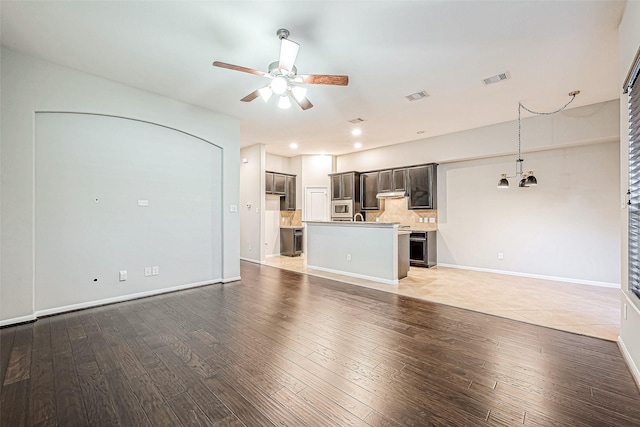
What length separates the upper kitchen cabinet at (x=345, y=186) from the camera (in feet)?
25.3

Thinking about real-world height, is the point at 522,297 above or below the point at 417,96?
below

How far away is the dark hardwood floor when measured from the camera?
1.66 metres

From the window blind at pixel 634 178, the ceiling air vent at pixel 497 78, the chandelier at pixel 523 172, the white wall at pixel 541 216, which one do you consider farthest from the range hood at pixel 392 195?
the window blind at pixel 634 178

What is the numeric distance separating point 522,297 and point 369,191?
4.33m

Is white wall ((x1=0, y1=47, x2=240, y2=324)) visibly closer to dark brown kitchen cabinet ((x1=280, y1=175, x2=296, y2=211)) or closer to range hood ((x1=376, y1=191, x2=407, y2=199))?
dark brown kitchen cabinet ((x1=280, y1=175, x2=296, y2=211))

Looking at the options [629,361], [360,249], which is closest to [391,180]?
[360,249]

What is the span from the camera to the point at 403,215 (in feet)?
23.6

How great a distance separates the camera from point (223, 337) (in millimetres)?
2721

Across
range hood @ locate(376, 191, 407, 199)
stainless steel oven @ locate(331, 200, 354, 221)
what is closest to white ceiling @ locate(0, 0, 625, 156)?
range hood @ locate(376, 191, 407, 199)

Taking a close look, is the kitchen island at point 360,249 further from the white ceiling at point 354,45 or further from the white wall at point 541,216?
the white ceiling at point 354,45

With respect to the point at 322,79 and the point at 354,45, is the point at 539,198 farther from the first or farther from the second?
the point at 322,79

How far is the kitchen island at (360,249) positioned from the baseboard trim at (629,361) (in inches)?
106

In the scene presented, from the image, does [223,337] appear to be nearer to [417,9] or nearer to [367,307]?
[367,307]

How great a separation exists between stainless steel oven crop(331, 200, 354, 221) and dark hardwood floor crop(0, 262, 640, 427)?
14.8 ft
